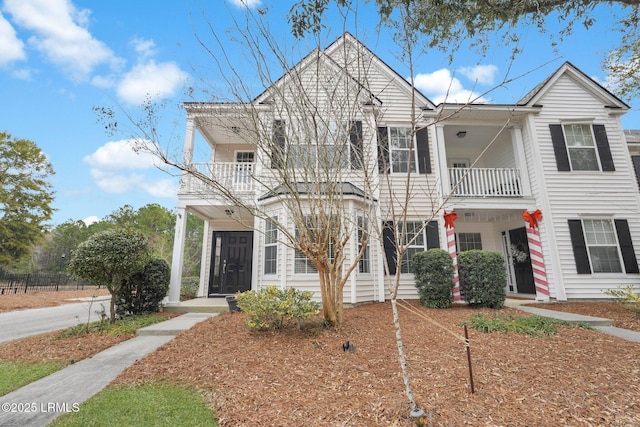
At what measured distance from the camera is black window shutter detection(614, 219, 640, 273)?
8602 millimetres

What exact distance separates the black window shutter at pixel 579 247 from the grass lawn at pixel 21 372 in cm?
1266

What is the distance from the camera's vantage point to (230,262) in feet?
33.6

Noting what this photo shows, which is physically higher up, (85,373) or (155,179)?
(155,179)

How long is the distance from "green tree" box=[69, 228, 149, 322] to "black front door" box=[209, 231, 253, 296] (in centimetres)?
352

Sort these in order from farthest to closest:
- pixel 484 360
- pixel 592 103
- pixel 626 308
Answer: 1. pixel 592 103
2. pixel 626 308
3. pixel 484 360

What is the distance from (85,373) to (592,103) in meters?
15.2

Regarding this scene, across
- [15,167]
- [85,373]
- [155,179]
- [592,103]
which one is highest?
[15,167]

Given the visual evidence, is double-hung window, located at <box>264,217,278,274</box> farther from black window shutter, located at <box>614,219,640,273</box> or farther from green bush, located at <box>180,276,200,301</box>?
black window shutter, located at <box>614,219,640,273</box>

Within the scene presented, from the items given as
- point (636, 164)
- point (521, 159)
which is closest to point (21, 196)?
point (521, 159)

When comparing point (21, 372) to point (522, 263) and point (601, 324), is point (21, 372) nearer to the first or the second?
point (601, 324)

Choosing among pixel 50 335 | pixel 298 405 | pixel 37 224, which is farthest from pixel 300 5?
pixel 37 224

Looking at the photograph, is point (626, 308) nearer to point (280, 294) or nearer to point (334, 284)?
point (334, 284)

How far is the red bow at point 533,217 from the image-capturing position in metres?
9.03

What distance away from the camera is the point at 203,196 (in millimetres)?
8406
